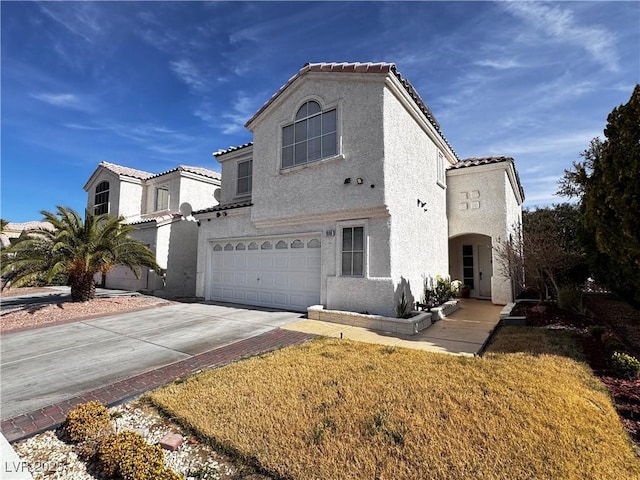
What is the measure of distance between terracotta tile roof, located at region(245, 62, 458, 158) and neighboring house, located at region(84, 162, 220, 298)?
9840 millimetres

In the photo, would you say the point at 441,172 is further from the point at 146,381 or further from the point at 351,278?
the point at 146,381

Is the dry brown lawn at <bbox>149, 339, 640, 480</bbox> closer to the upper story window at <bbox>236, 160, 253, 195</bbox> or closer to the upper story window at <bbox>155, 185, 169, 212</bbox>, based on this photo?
the upper story window at <bbox>236, 160, 253, 195</bbox>

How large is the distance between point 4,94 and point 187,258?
1186 cm

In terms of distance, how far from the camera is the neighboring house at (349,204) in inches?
430

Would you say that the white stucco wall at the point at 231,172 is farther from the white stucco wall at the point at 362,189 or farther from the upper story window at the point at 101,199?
the upper story window at the point at 101,199

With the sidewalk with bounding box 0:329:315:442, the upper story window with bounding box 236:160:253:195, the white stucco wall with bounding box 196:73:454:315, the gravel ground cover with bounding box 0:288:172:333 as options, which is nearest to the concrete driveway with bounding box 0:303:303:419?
the sidewalk with bounding box 0:329:315:442

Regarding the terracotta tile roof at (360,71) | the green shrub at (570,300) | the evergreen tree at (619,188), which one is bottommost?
the green shrub at (570,300)

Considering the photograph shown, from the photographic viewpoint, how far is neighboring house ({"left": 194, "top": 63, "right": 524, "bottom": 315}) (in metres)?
10.9

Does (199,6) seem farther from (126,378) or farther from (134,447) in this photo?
(134,447)

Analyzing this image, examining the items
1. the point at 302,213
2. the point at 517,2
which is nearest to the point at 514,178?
the point at 517,2

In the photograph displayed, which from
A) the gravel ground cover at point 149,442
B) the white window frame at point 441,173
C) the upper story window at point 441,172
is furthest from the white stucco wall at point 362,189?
the gravel ground cover at point 149,442

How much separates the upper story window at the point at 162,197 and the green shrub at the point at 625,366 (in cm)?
2611

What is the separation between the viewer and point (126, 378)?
623 centimetres

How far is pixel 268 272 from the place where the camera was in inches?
563
